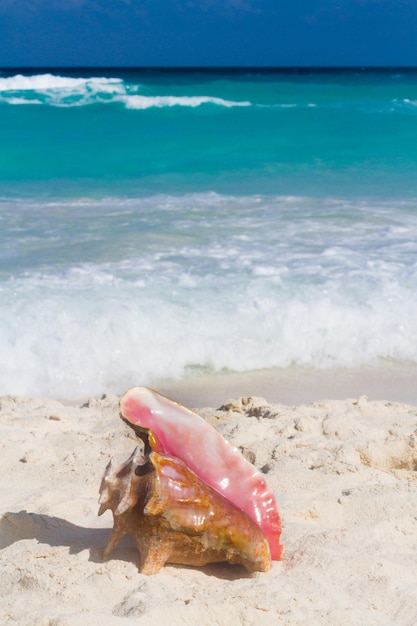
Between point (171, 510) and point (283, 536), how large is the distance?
40 cm

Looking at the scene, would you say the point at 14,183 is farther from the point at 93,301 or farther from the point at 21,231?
the point at 93,301

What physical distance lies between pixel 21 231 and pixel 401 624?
500cm

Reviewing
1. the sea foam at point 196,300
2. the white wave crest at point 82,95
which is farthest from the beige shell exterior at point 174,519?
the white wave crest at point 82,95

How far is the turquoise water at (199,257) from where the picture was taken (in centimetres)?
385

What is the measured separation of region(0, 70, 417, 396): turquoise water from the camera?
3846 millimetres

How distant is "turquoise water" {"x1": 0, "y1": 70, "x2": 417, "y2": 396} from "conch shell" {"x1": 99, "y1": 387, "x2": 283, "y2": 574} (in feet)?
5.62

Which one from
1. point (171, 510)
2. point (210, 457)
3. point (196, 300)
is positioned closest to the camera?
point (171, 510)

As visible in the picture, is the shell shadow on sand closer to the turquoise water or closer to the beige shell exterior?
the beige shell exterior

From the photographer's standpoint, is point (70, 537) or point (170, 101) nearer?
point (70, 537)

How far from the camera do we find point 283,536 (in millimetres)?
2035

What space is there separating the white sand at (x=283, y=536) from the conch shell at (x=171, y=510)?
57 mm

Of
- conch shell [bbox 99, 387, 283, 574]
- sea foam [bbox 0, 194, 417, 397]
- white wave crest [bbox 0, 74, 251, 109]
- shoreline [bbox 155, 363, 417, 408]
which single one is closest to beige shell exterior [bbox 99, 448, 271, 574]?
conch shell [bbox 99, 387, 283, 574]

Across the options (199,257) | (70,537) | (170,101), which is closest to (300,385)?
(70,537)

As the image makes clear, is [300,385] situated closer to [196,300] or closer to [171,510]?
[196,300]
